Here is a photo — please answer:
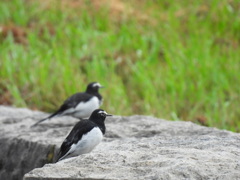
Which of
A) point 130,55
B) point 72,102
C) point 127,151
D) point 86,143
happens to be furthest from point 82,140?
point 130,55

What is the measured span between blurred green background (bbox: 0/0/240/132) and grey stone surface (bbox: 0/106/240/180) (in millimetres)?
1684

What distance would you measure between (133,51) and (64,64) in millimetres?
1756

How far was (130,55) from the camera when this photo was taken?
10922 mm

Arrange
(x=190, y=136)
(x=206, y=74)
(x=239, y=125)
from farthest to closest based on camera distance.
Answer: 1. (x=206, y=74)
2. (x=239, y=125)
3. (x=190, y=136)

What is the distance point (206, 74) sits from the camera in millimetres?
9406

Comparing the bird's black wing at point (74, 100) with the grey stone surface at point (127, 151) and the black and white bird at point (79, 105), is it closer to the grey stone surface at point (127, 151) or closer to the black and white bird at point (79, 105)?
the black and white bird at point (79, 105)

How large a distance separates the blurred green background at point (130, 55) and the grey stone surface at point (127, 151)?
66.3 inches

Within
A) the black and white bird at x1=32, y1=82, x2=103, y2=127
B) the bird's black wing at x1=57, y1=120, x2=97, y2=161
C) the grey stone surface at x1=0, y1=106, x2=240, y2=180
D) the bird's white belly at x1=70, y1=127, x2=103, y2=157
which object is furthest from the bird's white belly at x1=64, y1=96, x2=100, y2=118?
the bird's white belly at x1=70, y1=127, x2=103, y2=157

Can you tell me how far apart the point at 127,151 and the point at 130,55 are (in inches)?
250

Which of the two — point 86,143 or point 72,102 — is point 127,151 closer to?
point 86,143

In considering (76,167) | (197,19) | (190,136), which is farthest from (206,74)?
(76,167)

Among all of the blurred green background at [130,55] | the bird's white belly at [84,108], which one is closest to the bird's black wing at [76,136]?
the bird's white belly at [84,108]

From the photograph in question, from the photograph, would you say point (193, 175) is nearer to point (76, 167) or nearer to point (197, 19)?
point (76, 167)

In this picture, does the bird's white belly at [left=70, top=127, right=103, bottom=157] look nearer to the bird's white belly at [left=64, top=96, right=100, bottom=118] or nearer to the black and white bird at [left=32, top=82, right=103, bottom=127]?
the black and white bird at [left=32, top=82, right=103, bottom=127]
